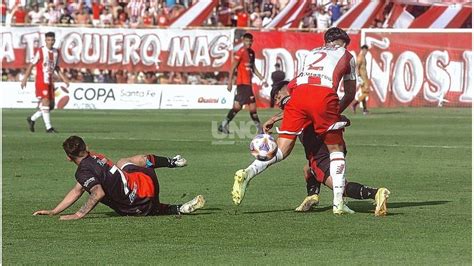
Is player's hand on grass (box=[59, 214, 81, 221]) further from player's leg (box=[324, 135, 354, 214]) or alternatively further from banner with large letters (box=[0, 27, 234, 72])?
banner with large letters (box=[0, 27, 234, 72])

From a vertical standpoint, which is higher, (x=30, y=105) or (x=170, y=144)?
(x=170, y=144)

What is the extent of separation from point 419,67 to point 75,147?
3059cm

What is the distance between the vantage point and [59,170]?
1928 centimetres

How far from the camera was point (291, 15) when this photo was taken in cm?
4494

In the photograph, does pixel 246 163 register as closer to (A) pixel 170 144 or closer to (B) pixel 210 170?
(B) pixel 210 170

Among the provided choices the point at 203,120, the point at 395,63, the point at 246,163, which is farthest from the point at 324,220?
the point at 395,63

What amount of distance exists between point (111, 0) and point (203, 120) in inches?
550

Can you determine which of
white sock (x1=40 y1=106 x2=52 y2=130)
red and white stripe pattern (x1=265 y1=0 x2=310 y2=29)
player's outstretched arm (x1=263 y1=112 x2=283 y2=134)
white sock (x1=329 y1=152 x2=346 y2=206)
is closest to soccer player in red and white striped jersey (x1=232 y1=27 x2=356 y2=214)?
white sock (x1=329 y1=152 x2=346 y2=206)

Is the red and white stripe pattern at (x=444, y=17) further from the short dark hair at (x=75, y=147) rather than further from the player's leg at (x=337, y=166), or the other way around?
the short dark hair at (x=75, y=147)

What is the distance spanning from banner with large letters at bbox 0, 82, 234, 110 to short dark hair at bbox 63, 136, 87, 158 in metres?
29.4

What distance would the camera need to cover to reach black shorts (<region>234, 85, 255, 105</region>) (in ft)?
94.3

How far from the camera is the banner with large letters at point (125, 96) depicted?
42.3m

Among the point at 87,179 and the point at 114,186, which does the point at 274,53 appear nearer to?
the point at 114,186

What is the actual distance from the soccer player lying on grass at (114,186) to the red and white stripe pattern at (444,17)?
31.7 m
